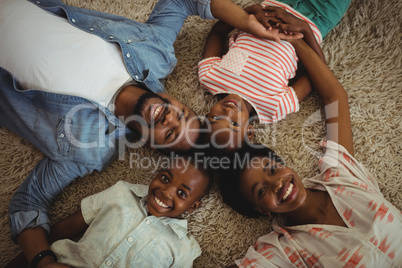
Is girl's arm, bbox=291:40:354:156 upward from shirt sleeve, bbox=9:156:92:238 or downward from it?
upward

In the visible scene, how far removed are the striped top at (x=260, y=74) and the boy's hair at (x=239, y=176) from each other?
135mm

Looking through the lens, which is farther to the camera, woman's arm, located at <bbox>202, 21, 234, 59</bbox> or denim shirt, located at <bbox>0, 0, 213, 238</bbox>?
woman's arm, located at <bbox>202, 21, 234, 59</bbox>

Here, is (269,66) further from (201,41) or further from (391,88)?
(391,88)

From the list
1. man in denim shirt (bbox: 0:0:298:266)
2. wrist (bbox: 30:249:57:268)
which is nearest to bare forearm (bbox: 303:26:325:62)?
man in denim shirt (bbox: 0:0:298:266)

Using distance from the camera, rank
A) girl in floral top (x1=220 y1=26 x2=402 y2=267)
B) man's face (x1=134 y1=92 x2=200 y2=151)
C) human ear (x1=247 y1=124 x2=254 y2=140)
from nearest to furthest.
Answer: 1. girl in floral top (x1=220 y1=26 x2=402 y2=267)
2. man's face (x1=134 y1=92 x2=200 y2=151)
3. human ear (x1=247 y1=124 x2=254 y2=140)

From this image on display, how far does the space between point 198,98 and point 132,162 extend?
0.36m

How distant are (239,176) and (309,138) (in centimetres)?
33

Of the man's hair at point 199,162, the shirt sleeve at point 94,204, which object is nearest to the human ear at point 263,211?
the man's hair at point 199,162

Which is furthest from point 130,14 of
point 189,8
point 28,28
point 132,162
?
point 132,162

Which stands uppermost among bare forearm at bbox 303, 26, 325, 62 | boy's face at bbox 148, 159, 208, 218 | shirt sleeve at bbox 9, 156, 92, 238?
bare forearm at bbox 303, 26, 325, 62

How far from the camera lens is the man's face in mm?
927

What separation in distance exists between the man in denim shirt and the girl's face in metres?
0.23

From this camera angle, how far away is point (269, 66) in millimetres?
1014

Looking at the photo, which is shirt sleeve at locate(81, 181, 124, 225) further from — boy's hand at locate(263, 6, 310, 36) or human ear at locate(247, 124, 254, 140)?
boy's hand at locate(263, 6, 310, 36)
